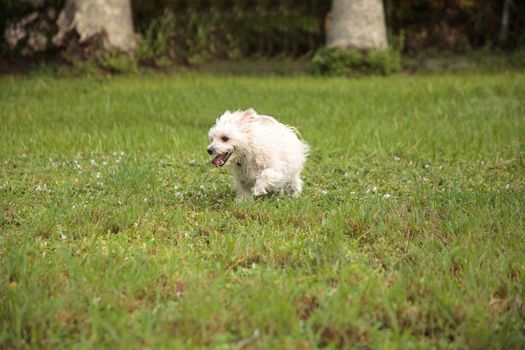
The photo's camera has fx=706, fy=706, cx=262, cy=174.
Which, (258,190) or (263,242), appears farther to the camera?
(258,190)

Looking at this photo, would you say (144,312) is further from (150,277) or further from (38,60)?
(38,60)

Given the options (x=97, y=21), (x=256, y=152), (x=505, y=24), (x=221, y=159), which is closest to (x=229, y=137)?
(x=221, y=159)

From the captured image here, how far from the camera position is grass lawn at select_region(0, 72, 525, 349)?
11.0 feet

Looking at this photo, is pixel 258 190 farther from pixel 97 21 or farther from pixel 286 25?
pixel 286 25

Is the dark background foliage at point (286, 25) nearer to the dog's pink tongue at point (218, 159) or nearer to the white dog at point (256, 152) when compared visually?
the white dog at point (256, 152)

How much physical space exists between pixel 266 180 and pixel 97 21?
1153cm

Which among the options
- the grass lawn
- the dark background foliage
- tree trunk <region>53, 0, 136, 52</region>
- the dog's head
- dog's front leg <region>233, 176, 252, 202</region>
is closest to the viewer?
the grass lawn

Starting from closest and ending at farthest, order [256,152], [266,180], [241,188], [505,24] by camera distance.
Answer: [266,180] < [256,152] < [241,188] < [505,24]

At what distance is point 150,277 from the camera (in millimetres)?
3902

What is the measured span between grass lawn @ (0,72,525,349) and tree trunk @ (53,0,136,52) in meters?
6.53

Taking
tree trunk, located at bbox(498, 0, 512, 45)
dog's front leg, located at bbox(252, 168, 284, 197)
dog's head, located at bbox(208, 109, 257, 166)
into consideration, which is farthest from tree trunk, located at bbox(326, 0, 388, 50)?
dog's front leg, located at bbox(252, 168, 284, 197)

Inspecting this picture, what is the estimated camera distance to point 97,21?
53.3 ft

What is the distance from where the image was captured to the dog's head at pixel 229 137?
5836 mm

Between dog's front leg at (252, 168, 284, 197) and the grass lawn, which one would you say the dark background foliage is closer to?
the grass lawn
